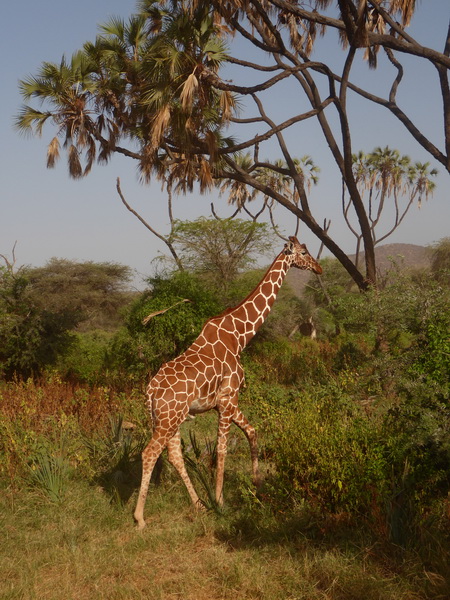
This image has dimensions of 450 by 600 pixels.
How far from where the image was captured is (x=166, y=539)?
596 cm

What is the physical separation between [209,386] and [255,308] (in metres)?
1.49

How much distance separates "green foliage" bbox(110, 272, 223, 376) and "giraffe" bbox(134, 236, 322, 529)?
5.06m

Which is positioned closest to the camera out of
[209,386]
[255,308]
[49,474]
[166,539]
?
[166,539]

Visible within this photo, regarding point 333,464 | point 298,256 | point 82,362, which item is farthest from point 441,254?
point 333,464

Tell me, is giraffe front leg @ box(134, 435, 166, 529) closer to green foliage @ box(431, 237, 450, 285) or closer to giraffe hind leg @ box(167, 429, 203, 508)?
giraffe hind leg @ box(167, 429, 203, 508)

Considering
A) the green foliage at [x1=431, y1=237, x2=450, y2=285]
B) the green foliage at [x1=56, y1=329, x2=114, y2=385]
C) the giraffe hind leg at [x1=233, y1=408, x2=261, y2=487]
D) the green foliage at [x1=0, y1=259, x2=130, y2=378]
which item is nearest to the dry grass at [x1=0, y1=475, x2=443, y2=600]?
the giraffe hind leg at [x1=233, y1=408, x2=261, y2=487]

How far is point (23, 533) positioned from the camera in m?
6.12

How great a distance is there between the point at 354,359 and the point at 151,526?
30.3ft

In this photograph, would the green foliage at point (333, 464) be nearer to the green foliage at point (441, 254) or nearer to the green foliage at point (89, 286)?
the green foliage at point (89, 286)

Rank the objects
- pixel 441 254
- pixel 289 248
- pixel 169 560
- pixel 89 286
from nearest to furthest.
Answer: pixel 169 560, pixel 289 248, pixel 89 286, pixel 441 254

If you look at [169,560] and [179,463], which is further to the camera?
[179,463]

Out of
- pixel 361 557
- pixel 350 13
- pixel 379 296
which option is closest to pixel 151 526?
pixel 361 557

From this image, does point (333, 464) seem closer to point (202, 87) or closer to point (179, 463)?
point (179, 463)

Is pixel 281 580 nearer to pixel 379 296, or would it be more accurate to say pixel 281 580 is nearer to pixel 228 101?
pixel 379 296
